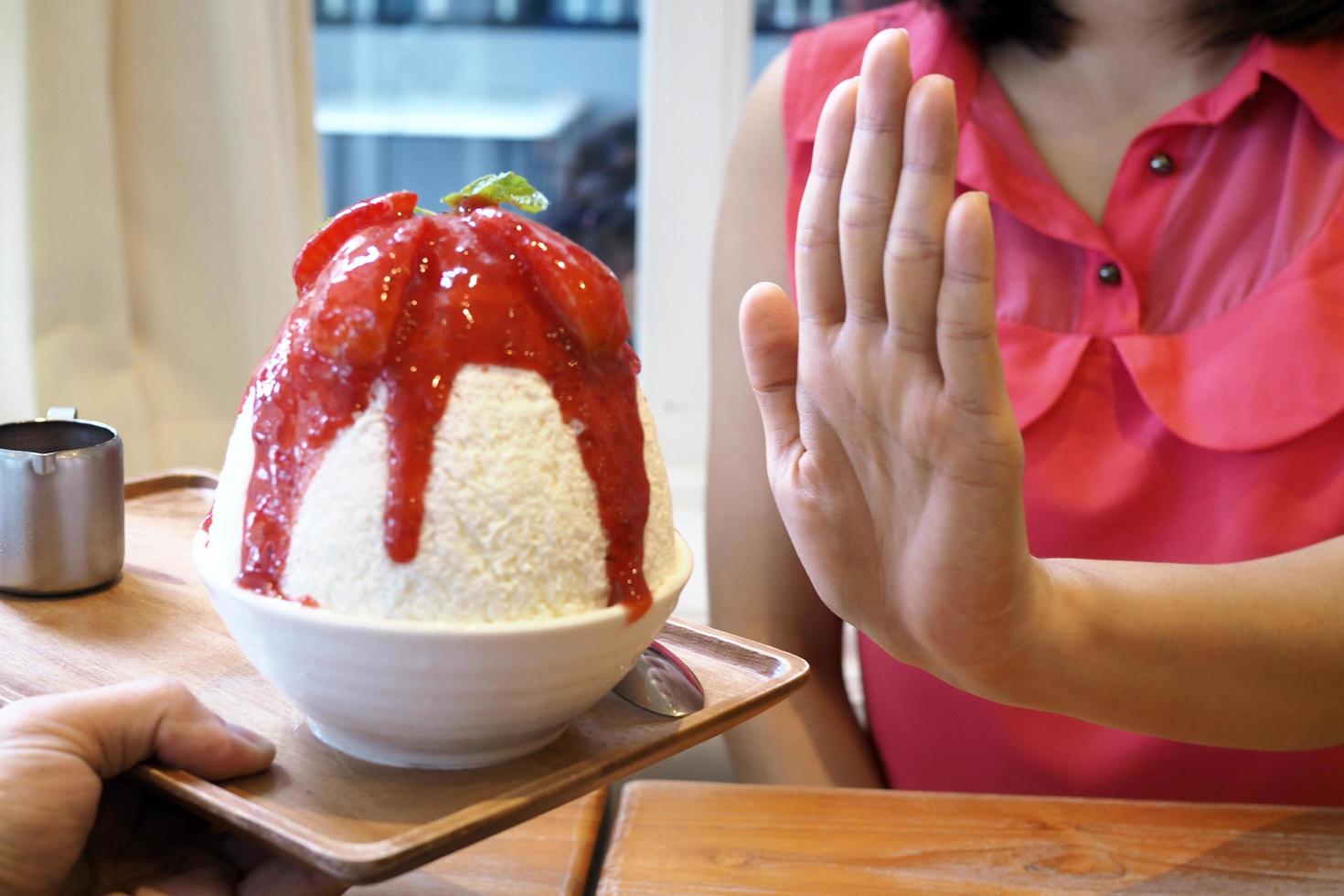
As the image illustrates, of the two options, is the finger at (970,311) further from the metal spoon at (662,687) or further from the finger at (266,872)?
the finger at (266,872)

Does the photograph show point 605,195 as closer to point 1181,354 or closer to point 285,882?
point 1181,354

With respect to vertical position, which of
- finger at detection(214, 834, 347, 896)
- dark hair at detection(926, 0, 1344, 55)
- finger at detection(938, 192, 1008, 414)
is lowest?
finger at detection(214, 834, 347, 896)

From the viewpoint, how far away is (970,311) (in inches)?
24.1

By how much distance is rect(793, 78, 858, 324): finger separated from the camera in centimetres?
66

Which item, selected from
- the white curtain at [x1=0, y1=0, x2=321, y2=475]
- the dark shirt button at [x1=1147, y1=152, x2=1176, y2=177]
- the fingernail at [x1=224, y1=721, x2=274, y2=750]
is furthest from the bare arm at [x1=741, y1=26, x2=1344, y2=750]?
the white curtain at [x1=0, y1=0, x2=321, y2=475]

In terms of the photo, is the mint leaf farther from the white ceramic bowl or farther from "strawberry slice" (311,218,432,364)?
the white ceramic bowl

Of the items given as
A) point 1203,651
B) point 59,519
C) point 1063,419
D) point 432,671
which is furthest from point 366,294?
point 1063,419

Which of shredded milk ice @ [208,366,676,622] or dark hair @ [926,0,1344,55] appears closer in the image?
shredded milk ice @ [208,366,676,622]

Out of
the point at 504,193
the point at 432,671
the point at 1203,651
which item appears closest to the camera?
the point at 432,671

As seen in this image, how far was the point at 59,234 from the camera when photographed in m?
1.40

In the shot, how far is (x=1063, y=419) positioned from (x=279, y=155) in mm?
1020

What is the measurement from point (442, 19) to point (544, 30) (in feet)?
0.56

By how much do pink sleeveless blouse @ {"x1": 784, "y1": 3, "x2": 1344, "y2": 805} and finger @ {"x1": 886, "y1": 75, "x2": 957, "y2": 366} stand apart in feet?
2.00

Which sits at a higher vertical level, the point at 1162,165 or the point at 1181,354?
the point at 1162,165
